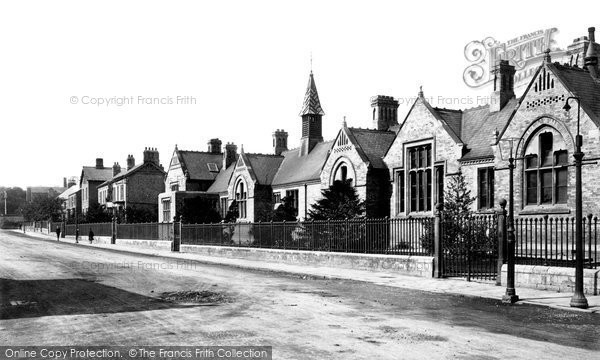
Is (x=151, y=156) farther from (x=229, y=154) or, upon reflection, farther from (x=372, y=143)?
(x=372, y=143)

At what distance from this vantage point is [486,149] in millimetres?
26344

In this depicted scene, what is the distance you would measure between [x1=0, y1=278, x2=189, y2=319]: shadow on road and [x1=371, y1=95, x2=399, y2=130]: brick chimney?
28.8 metres

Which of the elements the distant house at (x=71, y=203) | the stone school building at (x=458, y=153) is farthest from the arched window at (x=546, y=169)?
the distant house at (x=71, y=203)

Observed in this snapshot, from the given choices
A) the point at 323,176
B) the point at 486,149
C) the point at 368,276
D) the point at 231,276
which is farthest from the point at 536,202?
the point at 323,176

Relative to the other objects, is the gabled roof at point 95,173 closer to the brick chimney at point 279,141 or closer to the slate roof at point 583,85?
the brick chimney at point 279,141

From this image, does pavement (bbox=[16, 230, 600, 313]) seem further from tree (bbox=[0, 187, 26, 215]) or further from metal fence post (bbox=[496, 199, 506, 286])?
tree (bbox=[0, 187, 26, 215])

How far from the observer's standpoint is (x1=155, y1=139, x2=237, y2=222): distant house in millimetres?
56594

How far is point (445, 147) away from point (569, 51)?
801 cm

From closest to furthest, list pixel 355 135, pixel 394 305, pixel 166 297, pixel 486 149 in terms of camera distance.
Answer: pixel 394 305, pixel 166 297, pixel 486 149, pixel 355 135

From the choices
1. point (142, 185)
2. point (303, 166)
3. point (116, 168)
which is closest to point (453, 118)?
point (303, 166)

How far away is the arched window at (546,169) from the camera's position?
22.3 m

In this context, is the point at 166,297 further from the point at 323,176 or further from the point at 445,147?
the point at 323,176

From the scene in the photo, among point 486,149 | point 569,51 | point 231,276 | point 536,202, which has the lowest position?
point 231,276

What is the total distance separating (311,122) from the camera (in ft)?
158
